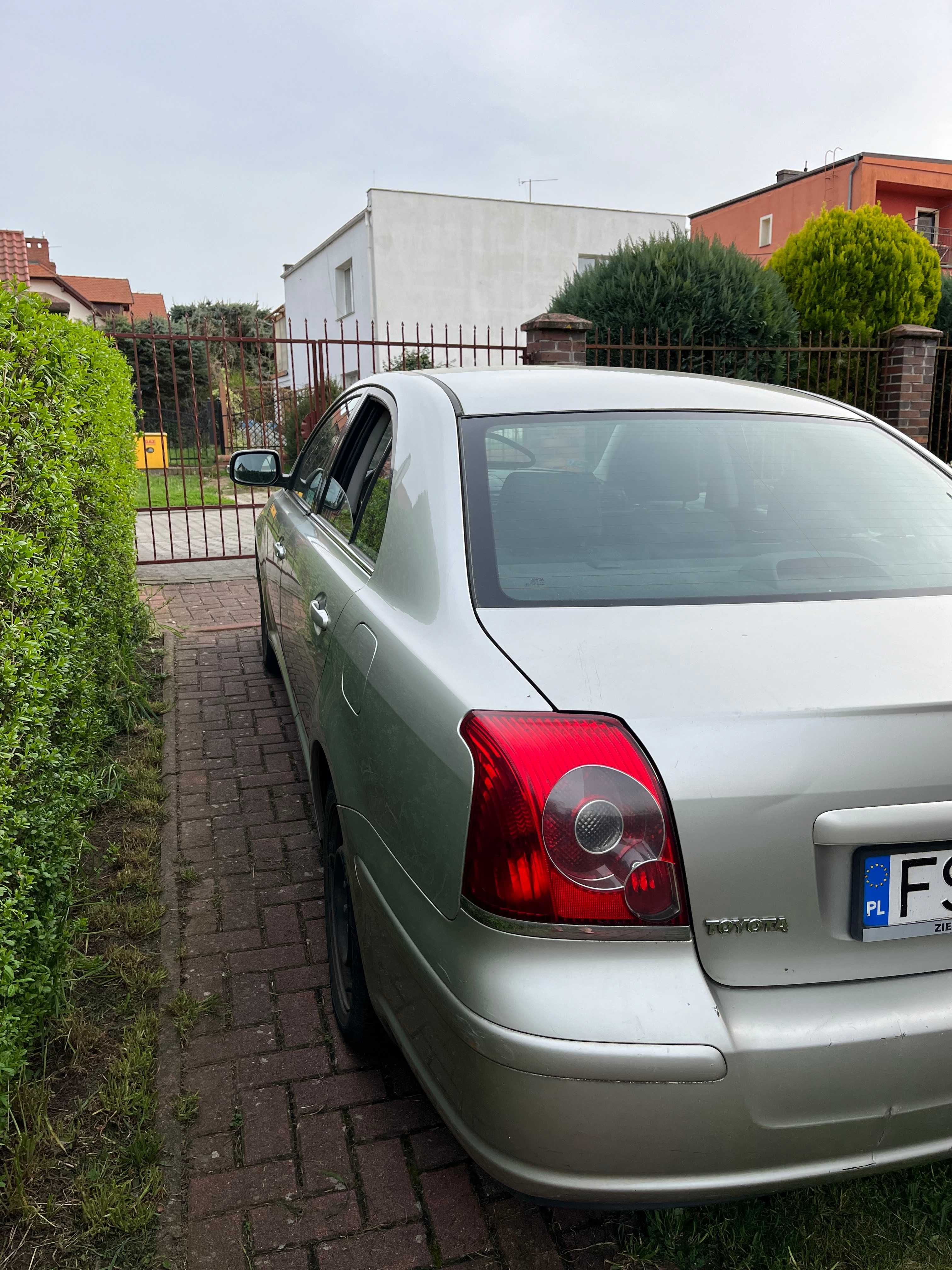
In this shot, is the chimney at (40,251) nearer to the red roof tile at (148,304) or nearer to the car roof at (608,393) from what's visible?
the red roof tile at (148,304)

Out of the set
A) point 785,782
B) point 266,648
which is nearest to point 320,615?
point 785,782

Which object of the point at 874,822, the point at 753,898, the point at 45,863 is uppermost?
the point at 874,822

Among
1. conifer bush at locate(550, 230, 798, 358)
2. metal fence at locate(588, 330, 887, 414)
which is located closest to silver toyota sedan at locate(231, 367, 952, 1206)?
metal fence at locate(588, 330, 887, 414)

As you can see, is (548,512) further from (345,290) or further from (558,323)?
(345,290)

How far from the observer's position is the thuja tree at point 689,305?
10617 millimetres

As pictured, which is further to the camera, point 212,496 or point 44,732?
point 212,496

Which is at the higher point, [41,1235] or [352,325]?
[352,325]

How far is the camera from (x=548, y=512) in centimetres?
213

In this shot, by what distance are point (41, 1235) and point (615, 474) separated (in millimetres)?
2025

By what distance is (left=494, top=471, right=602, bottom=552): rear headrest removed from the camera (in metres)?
2.03

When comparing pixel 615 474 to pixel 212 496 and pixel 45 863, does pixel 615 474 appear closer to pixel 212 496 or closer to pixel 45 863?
pixel 45 863

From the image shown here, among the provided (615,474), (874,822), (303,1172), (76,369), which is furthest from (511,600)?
(76,369)

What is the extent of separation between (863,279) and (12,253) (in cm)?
2192

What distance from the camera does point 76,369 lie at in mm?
3861
